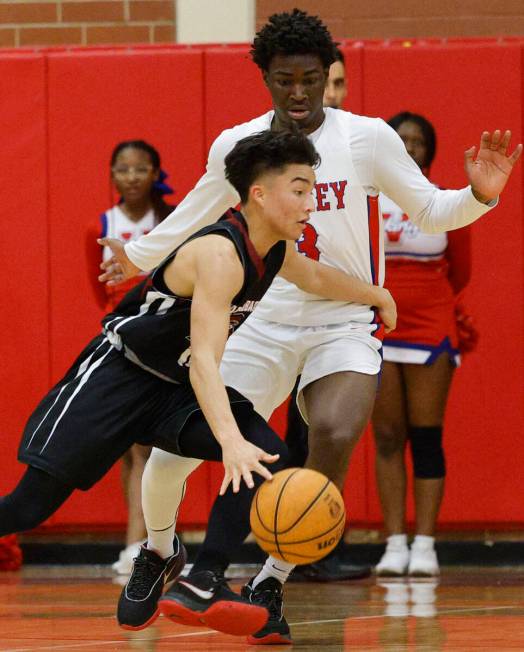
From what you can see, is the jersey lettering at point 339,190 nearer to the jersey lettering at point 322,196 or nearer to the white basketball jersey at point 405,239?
the jersey lettering at point 322,196

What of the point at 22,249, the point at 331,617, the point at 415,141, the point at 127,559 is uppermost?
the point at 415,141

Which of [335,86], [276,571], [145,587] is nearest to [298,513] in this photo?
[276,571]

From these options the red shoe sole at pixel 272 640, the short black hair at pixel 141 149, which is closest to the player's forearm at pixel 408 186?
the red shoe sole at pixel 272 640

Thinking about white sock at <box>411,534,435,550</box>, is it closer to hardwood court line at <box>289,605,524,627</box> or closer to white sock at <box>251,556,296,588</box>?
hardwood court line at <box>289,605,524,627</box>

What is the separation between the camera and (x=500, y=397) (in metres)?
6.82

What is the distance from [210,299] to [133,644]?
41.5 inches

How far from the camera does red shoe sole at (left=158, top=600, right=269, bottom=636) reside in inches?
147

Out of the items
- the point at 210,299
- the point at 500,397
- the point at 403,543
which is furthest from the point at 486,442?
the point at 210,299

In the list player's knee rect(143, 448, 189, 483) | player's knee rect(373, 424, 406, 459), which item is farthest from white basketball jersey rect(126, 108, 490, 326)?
player's knee rect(373, 424, 406, 459)

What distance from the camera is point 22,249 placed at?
→ 7.05 meters

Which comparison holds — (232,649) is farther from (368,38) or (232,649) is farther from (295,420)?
(368,38)

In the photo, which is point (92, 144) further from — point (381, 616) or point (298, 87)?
point (381, 616)

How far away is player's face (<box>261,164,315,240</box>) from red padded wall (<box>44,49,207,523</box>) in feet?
9.74

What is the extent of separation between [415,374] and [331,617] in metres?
1.84
